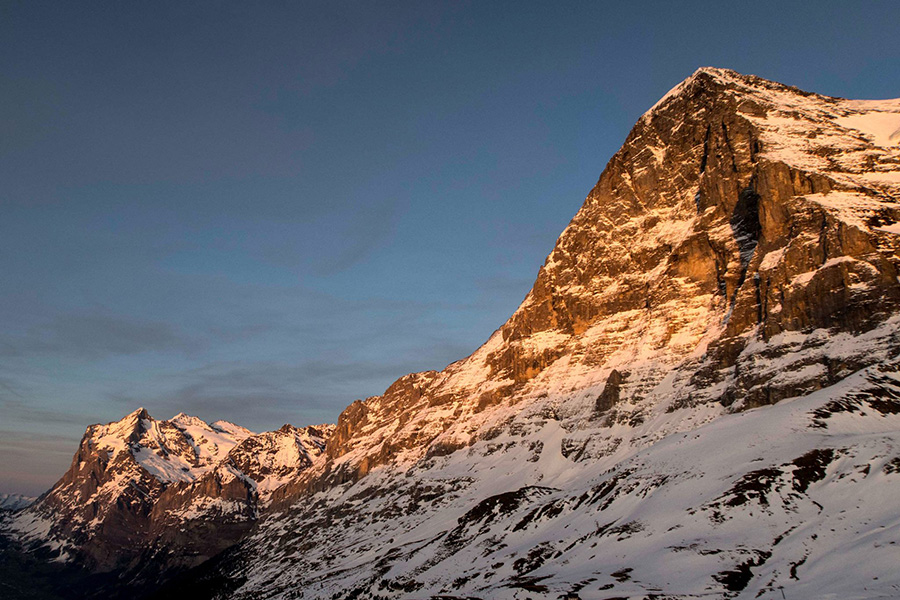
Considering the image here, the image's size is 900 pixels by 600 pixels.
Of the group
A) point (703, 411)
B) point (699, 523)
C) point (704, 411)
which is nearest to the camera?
point (699, 523)

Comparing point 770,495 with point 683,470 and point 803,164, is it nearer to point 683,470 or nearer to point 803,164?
point 683,470

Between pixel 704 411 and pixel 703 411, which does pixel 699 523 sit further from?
pixel 703 411

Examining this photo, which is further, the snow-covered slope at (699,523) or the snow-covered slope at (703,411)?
the snow-covered slope at (703,411)

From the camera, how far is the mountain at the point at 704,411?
64.2 meters

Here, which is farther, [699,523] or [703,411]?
[703,411]

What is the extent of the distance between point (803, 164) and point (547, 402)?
86391mm

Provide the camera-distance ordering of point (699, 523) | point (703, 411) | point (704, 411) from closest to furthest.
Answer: point (699, 523) < point (704, 411) < point (703, 411)

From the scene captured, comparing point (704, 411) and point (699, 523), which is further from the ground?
point (704, 411)

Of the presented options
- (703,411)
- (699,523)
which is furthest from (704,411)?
(699,523)

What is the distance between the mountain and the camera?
6425 cm

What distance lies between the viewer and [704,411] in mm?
120562

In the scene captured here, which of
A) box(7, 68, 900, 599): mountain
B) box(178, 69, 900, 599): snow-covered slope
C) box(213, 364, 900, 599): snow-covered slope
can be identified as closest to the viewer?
box(213, 364, 900, 599): snow-covered slope

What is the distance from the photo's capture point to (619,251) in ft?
625

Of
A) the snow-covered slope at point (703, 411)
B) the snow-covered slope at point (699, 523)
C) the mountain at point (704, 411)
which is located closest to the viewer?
the snow-covered slope at point (699, 523)
